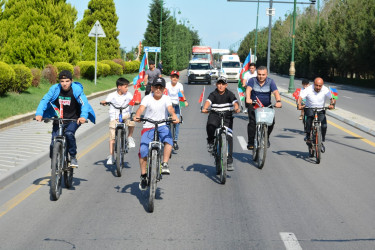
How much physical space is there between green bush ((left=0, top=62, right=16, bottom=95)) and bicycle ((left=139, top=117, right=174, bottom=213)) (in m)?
10.9

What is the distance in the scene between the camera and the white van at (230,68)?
Result: 47.4 meters

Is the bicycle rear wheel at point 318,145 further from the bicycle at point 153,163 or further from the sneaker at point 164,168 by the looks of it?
the bicycle at point 153,163

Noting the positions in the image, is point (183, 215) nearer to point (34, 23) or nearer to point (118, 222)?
point (118, 222)

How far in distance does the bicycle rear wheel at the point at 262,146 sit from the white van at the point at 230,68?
37.3m

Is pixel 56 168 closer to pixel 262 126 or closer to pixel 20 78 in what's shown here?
pixel 262 126

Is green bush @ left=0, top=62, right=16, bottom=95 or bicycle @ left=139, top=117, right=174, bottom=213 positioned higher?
green bush @ left=0, top=62, right=16, bottom=95

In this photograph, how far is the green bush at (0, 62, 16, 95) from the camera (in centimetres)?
1678

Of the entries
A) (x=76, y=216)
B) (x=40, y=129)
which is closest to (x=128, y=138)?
(x=76, y=216)

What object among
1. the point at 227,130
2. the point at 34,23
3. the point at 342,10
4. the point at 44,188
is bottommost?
the point at 44,188

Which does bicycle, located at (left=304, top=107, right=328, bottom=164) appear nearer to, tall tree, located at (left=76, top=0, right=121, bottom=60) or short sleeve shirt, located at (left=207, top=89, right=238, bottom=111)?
short sleeve shirt, located at (left=207, top=89, right=238, bottom=111)

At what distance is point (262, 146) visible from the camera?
32.6 ft

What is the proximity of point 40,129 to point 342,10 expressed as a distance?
51054 millimetres

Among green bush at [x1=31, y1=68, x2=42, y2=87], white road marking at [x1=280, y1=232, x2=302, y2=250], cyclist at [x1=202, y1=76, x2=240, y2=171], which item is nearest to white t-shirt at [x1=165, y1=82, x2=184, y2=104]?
cyclist at [x1=202, y1=76, x2=240, y2=171]

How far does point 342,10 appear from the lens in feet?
195
